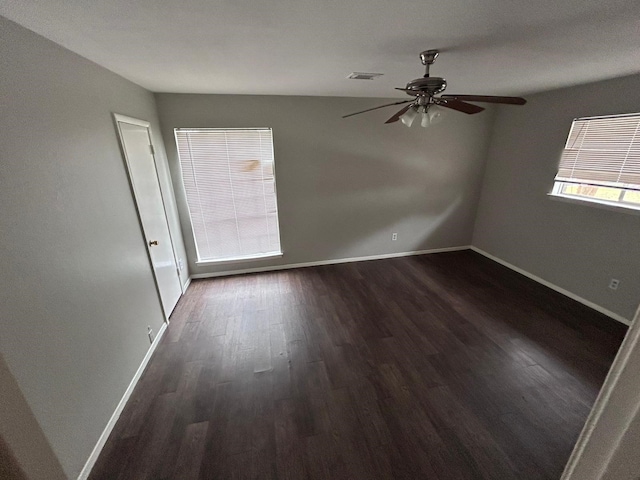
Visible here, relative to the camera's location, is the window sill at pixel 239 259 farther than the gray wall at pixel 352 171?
Yes

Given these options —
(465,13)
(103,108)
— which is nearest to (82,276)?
(103,108)

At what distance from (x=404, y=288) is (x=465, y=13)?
2781mm

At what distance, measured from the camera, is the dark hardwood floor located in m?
1.55

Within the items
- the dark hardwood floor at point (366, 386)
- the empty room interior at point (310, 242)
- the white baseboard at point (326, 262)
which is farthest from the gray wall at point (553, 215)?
the white baseboard at point (326, 262)

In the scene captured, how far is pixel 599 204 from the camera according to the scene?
2.73 m

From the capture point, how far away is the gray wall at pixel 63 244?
1.18 metres

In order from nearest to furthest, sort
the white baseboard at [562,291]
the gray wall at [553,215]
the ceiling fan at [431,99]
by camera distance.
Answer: the ceiling fan at [431,99]
the gray wall at [553,215]
the white baseboard at [562,291]

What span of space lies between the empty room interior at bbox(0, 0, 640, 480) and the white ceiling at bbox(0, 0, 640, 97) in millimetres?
19

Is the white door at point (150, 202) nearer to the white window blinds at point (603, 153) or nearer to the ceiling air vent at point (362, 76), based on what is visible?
the ceiling air vent at point (362, 76)

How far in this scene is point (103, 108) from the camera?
191 centimetres

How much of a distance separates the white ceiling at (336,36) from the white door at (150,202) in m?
0.47

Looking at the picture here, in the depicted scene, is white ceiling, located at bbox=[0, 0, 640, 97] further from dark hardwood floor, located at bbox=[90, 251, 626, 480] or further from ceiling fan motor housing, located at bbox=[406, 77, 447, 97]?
dark hardwood floor, located at bbox=[90, 251, 626, 480]

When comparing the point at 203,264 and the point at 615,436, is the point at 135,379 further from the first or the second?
the point at 615,436

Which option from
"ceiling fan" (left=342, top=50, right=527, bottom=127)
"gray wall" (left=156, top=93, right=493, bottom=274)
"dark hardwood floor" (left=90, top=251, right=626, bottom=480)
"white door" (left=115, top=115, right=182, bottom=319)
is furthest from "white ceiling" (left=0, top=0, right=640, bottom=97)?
"dark hardwood floor" (left=90, top=251, right=626, bottom=480)
